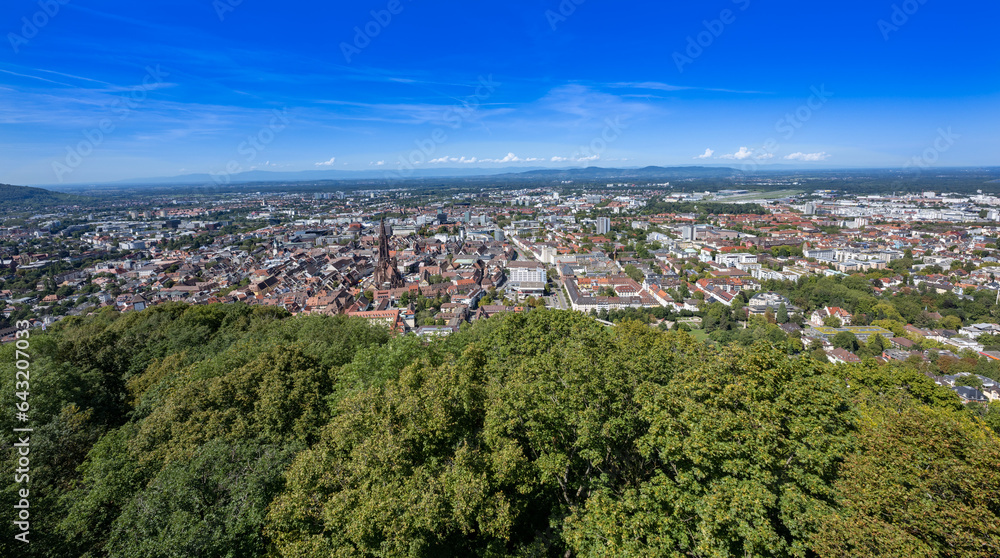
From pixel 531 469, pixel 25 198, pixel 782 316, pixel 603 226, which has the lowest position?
pixel 782 316

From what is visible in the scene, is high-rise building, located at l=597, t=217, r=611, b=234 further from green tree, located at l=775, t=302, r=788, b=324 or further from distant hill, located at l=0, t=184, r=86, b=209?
distant hill, located at l=0, t=184, r=86, b=209

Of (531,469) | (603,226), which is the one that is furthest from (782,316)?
(603,226)

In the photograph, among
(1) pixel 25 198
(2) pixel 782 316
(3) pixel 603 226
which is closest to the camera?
(2) pixel 782 316

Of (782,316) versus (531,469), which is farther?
(782,316)

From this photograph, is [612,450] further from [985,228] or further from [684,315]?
[985,228]

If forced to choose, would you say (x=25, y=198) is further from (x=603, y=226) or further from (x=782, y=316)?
(x=782, y=316)

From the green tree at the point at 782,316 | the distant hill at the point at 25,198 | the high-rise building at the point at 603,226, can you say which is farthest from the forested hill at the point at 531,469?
the distant hill at the point at 25,198

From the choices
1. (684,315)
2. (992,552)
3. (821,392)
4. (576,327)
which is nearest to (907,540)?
(992,552)

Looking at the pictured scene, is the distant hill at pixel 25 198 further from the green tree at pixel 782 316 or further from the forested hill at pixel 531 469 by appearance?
the green tree at pixel 782 316
